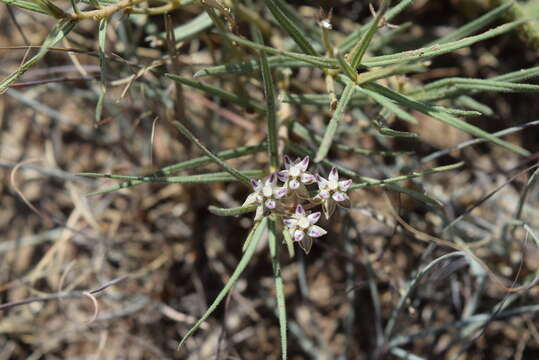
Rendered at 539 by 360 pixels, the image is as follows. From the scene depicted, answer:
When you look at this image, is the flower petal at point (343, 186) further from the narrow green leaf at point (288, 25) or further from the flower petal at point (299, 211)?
the narrow green leaf at point (288, 25)

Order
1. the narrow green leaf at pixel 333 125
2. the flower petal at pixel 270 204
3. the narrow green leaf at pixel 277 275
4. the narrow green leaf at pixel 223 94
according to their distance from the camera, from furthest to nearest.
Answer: the narrow green leaf at pixel 223 94, the narrow green leaf at pixel 277 275, the flower petal at pixel 270 204, the narrow green leaf at pixel 333 125

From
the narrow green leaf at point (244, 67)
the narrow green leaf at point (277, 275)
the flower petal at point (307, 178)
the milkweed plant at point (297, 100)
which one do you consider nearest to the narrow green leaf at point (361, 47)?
the milkweed plant at point (297, 100)

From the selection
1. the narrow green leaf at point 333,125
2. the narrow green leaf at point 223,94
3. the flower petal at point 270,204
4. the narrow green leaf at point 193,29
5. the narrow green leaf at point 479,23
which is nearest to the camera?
the narrow green leaf at point 333,125

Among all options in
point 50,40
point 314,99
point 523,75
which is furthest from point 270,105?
point 523,75

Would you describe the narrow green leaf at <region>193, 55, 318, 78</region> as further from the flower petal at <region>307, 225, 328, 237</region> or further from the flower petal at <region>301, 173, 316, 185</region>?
the flower petal at <region>307, 225, 328, 237</region>

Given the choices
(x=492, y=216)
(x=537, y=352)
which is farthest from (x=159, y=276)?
(x=537, y=352)

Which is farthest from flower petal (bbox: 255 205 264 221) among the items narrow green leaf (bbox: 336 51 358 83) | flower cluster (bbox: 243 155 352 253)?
narrow green leaf (bbox: 336 51 358 83)
